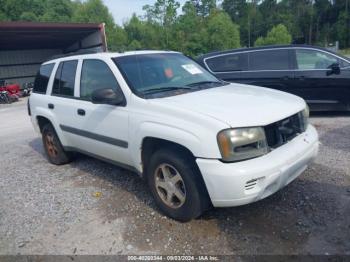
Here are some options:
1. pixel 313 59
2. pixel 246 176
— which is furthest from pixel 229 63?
pixel 246 176

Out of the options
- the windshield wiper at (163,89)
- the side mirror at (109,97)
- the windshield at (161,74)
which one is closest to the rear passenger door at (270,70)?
the windshield at (161,74)

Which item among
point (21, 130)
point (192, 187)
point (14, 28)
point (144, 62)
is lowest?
point (21, 130)

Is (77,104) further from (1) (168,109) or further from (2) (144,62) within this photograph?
(1) (168,109)

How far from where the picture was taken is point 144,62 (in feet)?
14.1

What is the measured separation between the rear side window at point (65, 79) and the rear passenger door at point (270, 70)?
13.5 feet

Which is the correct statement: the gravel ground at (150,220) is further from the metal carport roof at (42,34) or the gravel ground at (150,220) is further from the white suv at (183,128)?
the metal carport roof at (42,34)

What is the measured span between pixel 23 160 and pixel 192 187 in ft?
14.6

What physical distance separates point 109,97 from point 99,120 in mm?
554

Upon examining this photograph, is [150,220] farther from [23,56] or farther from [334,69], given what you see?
[23,56]

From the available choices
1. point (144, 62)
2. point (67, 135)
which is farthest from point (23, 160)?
point (144, 62)

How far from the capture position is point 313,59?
737cm

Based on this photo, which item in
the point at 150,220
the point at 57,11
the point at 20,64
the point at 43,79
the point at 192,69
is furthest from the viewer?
the point at 57,11

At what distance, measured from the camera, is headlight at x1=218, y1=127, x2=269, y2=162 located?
300 centimetres

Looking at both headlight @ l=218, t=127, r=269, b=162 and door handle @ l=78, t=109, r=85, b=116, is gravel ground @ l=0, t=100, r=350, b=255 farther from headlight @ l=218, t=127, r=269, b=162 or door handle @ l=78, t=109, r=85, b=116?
door handle @ l=78, t=109, r=85, b=116
